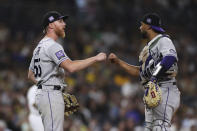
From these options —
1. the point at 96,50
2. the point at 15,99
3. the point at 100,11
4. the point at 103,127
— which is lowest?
the point at 103,127

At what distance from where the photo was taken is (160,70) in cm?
745

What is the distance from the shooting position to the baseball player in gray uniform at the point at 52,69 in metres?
7.27

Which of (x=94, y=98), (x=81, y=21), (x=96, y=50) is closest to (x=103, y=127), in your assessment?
(x=94, y=98)

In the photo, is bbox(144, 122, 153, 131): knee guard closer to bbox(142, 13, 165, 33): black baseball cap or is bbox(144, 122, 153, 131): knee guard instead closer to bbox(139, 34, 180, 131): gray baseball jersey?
bbox(139, 34, 180, 131): gray baseball jersey

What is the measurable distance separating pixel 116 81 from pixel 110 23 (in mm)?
2780

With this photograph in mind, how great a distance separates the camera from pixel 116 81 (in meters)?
15.3

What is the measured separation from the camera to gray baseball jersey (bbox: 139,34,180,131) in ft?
25.2

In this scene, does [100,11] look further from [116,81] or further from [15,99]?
[15,99]

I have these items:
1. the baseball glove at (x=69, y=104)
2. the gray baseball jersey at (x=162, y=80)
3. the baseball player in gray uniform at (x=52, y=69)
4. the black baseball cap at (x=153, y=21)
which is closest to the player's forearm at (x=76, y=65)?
the baseball player in gray uniform at (x=52, y=69)

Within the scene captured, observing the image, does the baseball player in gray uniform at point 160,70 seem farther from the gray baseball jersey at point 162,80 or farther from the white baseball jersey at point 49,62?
the white baseball jersey at point 49,62

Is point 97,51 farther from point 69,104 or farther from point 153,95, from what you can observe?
point 153,95

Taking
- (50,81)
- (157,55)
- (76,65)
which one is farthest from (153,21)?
(50,81)

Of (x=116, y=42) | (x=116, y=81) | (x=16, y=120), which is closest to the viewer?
(x=16, y=120)

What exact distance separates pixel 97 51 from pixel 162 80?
27.4ft
